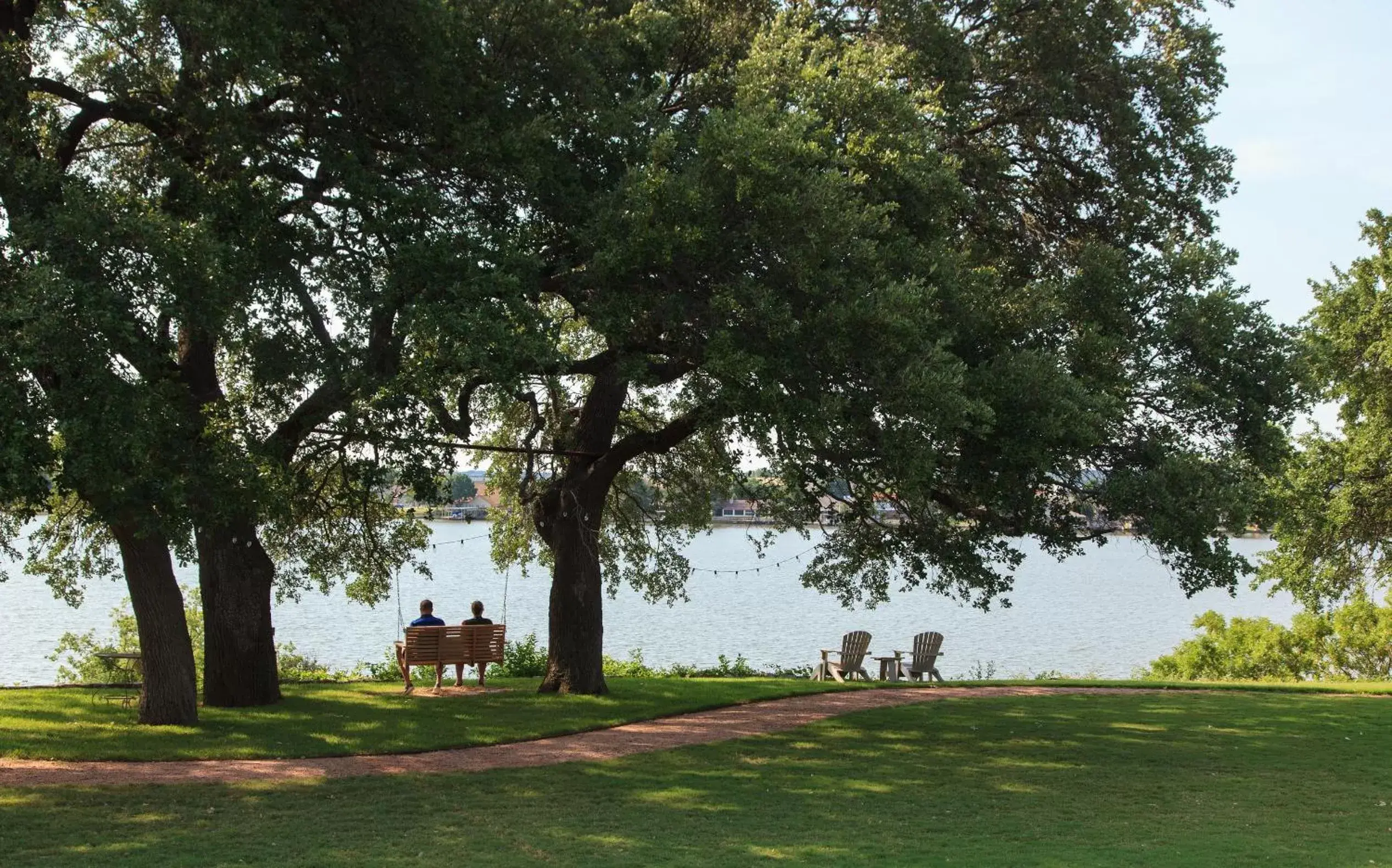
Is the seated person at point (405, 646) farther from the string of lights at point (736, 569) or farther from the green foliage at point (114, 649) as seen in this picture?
the green foliage at point (114, 649)

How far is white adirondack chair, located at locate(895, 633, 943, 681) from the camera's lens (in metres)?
20.0

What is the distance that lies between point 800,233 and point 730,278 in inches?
37.1

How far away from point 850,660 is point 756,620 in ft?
56.8

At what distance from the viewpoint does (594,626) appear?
15.9 m

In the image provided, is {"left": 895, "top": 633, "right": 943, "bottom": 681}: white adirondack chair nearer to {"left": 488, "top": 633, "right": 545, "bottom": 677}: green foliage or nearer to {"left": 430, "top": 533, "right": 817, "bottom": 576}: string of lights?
{"left": 430, "top": 533, "right": 817, "bottom": 576}: string of lights

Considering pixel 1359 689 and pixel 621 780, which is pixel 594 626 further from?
pixel 1359 689

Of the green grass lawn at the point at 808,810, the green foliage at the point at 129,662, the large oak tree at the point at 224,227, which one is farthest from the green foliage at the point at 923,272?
the green foliage at the point at 129,662

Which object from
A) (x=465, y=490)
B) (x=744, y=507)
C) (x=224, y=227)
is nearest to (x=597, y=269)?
(x=224, y=227)

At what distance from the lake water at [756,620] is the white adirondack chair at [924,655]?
335cm

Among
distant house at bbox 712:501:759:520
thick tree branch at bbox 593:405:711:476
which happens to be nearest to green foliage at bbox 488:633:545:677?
distant house at bbox 712:501:759:520

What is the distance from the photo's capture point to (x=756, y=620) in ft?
123

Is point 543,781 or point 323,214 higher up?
point 323,214

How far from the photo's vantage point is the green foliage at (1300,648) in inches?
981

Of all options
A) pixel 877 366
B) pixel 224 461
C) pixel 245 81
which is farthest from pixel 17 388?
pixel 877 366
